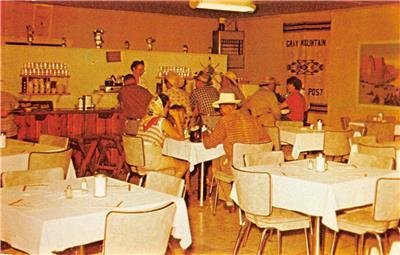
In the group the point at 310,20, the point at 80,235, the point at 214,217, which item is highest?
the point at 310,20

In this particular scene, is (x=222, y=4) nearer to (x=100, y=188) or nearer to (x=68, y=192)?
(x=100, y=188)

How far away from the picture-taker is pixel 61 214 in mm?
3350

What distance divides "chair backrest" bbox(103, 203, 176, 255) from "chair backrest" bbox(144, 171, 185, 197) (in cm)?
68

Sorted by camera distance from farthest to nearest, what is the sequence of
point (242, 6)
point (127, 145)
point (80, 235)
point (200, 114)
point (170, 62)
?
point (170, 62) → point (200, 114) → point (127, 145) → point (242, 6) → point (80, 235)

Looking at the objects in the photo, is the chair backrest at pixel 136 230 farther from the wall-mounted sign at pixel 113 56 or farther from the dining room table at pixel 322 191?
the wall-mounted sign at pixel 113 56

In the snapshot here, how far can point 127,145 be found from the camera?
688 centimetres

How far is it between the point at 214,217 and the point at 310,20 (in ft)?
23.2

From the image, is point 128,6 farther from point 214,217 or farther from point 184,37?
point 214,217

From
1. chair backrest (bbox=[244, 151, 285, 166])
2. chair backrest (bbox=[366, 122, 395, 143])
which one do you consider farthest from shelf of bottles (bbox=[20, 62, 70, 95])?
chair backrest (bbox=[244, 151, 285, 166])

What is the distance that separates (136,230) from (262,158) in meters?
2.36

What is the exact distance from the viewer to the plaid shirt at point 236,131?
6371 mm

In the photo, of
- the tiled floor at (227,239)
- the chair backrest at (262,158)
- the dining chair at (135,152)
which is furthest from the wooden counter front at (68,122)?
the chair backrest at (262,158)

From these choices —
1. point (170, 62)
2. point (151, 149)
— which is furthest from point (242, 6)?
point (170, 62)

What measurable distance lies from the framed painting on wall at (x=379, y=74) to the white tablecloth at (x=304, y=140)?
12.9 feet
